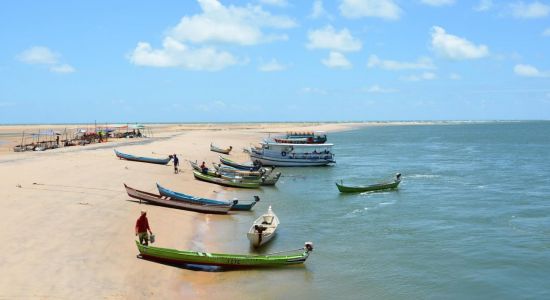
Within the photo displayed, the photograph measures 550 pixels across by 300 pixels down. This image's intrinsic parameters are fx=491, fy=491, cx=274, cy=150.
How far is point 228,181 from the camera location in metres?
37.1

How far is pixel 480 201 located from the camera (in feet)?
104

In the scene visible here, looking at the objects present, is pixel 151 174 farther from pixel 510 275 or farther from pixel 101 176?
pixel 510 275

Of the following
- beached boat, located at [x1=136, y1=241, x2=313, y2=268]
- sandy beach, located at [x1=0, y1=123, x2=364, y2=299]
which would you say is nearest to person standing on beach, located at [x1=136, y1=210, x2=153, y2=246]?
beached boat, located at [x1=136, y1=241, x2=313, y2=268]

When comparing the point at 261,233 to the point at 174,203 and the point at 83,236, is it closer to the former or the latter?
the point at 83,236

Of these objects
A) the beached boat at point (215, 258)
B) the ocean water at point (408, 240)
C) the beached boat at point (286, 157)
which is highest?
the beached boat at point (286, 157)

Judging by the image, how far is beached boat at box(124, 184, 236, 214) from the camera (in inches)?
1006

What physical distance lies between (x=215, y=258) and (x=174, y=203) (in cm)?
960

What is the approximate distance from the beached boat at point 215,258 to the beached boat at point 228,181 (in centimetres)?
1925

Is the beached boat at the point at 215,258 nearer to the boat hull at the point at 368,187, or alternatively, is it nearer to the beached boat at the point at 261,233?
the beached boat at the point at 261,233

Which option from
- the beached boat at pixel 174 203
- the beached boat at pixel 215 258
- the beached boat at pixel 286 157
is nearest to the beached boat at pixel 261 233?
the beached boat at pixel 215 258

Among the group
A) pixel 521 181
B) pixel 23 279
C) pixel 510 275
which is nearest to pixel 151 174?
pixel 23 279

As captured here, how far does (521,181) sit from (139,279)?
35.3 meters

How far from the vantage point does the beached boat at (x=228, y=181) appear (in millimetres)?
37125

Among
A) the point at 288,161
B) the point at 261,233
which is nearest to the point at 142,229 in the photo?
the point at 261,233
